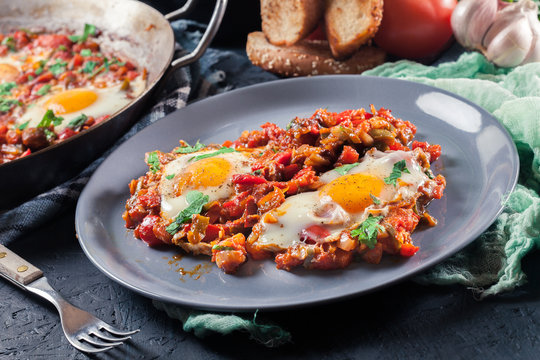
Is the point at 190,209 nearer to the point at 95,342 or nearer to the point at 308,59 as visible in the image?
the point at 95,342

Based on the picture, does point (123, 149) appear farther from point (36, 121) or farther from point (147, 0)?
point (147, 0)

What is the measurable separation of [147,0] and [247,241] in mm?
4996

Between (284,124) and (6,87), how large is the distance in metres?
2.99

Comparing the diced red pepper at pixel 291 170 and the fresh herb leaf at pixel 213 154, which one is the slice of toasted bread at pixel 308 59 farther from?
the diced red pepper at pixel 291 170

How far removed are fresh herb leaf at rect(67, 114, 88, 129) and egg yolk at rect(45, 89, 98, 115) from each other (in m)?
0.26

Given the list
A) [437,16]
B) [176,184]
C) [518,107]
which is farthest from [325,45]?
[176,184]

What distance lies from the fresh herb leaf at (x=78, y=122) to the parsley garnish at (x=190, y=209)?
1.91 m

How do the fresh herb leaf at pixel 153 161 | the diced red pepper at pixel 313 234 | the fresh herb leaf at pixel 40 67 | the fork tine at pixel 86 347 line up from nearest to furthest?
the fork tine at pixel 86 347
the diced red pepper at pixel 313 234
the fresh herb leaf at pixel 153 161
the fresh herb leaf at pixel 40 67

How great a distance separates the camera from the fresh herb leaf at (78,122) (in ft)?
16.2

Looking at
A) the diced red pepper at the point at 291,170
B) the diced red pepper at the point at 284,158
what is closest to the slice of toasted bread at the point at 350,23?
the diced red pepper at the point at 284,158

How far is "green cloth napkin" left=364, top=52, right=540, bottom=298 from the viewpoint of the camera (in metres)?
2.95

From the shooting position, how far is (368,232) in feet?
9.55

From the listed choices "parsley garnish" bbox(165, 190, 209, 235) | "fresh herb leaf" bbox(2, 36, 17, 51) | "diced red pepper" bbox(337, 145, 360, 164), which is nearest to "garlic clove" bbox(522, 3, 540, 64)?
"diced red pepper" bbox(337, 145, 360, 164)

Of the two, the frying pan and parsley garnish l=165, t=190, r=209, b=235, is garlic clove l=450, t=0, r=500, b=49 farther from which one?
parsley garnish l=165, t=190, r=209, b=235
